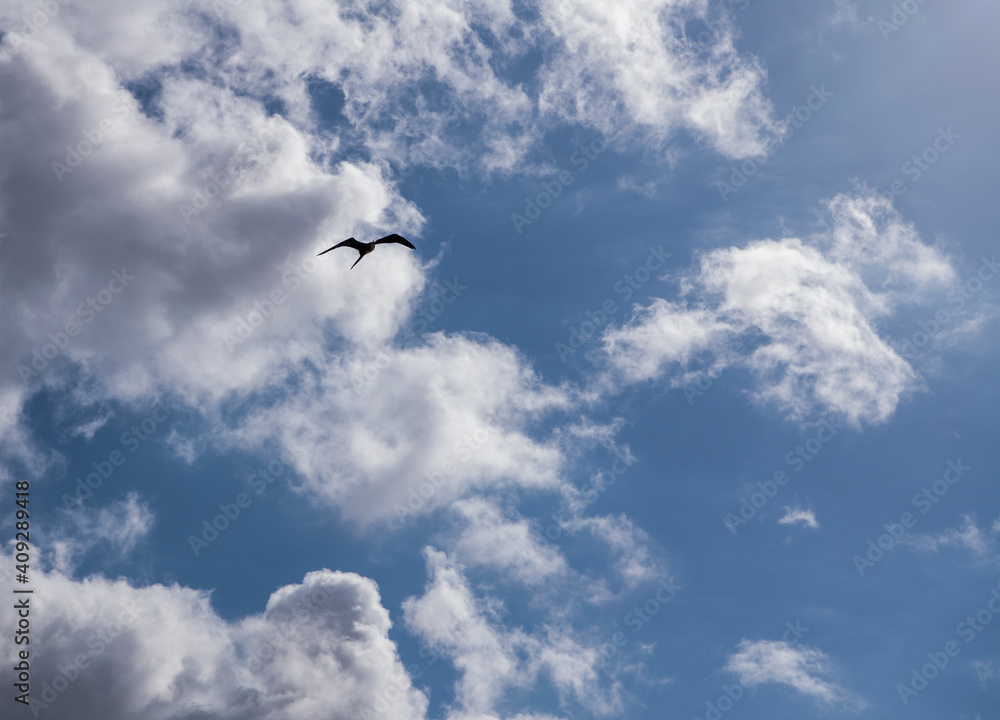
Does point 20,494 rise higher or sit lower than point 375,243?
lower

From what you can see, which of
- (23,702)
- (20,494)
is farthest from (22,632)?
(20,494)

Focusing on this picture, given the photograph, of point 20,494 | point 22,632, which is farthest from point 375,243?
point 22,632

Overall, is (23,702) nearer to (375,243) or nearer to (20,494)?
(20,494)

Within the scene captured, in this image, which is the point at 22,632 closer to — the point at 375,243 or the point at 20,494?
the point at 20,494

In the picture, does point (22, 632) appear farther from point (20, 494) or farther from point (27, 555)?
point (20, 494)

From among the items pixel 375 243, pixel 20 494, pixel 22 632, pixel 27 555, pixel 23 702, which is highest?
pixel 375 243

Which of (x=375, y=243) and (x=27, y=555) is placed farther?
(x=27, y=555)

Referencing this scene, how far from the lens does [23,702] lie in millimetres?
76312

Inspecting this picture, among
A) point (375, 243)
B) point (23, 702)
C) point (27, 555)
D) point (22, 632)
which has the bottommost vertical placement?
point (23, 702)

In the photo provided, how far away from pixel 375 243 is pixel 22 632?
52.8 m

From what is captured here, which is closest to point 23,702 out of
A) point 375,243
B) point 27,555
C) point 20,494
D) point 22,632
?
point 22,632

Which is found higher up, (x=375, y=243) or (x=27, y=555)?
(x=375, y=243)

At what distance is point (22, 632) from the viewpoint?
7969cm

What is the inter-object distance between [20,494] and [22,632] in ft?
44.9
